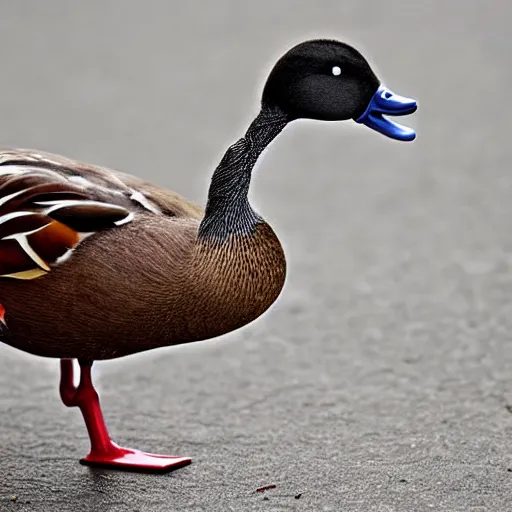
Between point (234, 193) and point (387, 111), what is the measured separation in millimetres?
382

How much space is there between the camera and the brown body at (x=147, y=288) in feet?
9.07

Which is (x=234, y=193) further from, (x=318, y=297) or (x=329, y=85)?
(x=318, y=297)

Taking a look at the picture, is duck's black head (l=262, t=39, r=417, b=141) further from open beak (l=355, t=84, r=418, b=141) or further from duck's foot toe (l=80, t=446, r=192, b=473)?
duck's foot toe (l=80, t=446, r=192, b=473)

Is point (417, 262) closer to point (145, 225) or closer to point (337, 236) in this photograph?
point (337, 236)

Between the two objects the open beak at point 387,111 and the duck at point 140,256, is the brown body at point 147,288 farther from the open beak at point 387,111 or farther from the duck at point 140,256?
the open beak at point 387,111

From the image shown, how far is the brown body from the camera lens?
2764 mm

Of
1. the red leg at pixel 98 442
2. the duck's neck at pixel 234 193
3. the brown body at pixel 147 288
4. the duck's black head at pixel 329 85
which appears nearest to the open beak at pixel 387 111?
the duck's black head at pixel 329 85

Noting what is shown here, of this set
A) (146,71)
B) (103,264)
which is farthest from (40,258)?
(146,71)

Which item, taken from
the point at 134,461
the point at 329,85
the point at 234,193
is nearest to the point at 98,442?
the point at 134,461

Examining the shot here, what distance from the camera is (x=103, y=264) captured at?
2.76m

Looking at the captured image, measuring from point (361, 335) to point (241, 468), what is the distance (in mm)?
1079

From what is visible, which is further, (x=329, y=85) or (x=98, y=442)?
(x=98, y=442)

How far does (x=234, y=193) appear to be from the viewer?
2.82 metres

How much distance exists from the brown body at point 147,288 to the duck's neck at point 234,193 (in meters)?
0.02
